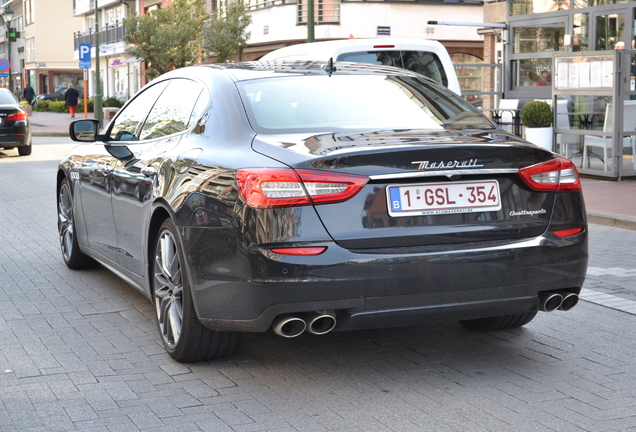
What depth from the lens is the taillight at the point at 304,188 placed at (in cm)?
411

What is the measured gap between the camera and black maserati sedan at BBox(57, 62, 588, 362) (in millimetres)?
4133

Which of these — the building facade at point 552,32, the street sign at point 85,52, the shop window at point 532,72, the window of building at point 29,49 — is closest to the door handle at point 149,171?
the building facade at point 552,32

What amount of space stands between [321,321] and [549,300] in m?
1.13

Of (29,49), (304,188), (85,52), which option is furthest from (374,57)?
(29,49)

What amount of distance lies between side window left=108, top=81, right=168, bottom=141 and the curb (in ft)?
19.0

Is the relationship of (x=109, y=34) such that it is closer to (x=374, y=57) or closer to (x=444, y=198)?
(x=374, y=57)

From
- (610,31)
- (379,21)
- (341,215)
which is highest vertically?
(379,21)

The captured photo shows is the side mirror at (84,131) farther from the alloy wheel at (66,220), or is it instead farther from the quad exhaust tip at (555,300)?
the quad exhaust tip at (555,300)

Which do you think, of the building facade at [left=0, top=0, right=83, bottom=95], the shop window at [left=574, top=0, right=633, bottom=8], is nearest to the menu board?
the shop window at [left=574, top=0, right=633, bottom=8]

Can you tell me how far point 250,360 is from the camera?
16.2 feet

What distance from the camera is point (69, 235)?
750 centimetres

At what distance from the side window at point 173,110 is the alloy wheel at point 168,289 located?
68cm

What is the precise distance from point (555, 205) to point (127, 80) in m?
62.8

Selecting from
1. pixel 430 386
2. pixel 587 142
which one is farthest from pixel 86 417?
pixel 587 142
